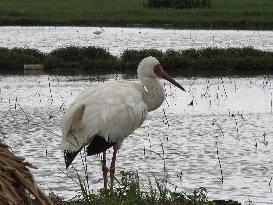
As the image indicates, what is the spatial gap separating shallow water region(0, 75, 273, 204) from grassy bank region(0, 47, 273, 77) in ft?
5.32

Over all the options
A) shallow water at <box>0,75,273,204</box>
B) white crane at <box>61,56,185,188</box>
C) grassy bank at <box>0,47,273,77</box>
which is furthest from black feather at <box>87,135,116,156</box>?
grassy bank at <box>0,47,273,77</box>

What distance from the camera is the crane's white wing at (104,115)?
8656mm

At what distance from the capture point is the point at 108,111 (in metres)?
8.90

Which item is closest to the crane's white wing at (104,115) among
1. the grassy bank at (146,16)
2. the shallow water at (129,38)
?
the shallow water at (129,38)

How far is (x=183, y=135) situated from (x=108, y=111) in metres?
5.55

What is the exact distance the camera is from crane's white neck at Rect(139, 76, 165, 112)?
945 centimetres

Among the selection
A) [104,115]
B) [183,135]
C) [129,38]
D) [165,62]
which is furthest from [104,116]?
[129,38]

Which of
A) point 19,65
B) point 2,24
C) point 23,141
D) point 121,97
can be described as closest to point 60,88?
point 19,65

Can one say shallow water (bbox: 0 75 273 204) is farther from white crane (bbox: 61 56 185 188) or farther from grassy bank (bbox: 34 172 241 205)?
grassy bank (bbox: 34 172 241 205)

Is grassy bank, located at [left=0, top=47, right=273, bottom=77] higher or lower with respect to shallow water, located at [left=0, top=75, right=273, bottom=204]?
higher

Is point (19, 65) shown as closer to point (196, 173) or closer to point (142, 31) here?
point (196, 173)

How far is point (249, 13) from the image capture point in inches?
1759

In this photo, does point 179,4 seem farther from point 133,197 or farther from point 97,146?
point 133,197

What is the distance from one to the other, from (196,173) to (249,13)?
112ft
